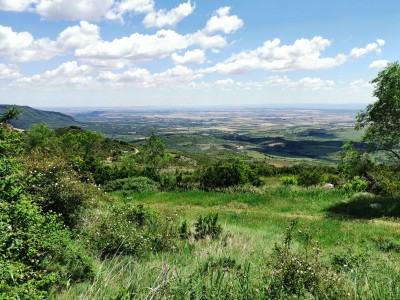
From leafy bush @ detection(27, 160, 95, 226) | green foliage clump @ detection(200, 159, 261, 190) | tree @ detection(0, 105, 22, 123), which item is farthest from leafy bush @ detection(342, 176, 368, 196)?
tree @ detection(0, 105, 22, 123)

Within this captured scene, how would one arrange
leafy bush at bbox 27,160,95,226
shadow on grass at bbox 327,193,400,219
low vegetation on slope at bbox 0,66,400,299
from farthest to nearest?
1. shadow on grass at bbox 327,193,400,219
2. leafy bush at bbox 27,160,95,226
3. low vegetation on slope at bbox 0,66,400,299

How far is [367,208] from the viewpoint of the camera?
18.7 meters

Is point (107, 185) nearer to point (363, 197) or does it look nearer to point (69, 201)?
point (69, 201)

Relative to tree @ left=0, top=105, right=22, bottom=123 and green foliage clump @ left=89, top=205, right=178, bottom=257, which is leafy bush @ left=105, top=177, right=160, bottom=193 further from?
green foliage clump @ left=89, top=205, right=178, bottom=257

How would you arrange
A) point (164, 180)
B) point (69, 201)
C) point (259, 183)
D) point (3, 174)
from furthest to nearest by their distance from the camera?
point (164, 180) → point (259, 183) → point (69, 201) → point (3, 174)

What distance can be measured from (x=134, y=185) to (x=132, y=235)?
1849cm

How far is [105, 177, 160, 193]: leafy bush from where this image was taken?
27375mm

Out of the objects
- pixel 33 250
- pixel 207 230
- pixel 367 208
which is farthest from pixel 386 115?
pixel 33 250

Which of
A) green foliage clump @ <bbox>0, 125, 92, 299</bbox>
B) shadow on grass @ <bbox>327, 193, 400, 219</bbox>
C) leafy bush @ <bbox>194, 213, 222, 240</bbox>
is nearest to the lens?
green foliage clump @ <bbox>0, 125, 92, 299</bbox>

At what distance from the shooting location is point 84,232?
34.3ft

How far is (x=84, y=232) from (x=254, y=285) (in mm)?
6764

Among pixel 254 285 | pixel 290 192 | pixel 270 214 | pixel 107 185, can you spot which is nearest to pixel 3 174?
A: pixel 254 285

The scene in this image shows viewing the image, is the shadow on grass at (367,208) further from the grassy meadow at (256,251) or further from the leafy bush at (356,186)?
the leafy bush at (356,186)

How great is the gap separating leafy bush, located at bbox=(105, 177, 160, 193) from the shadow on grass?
14.0m
